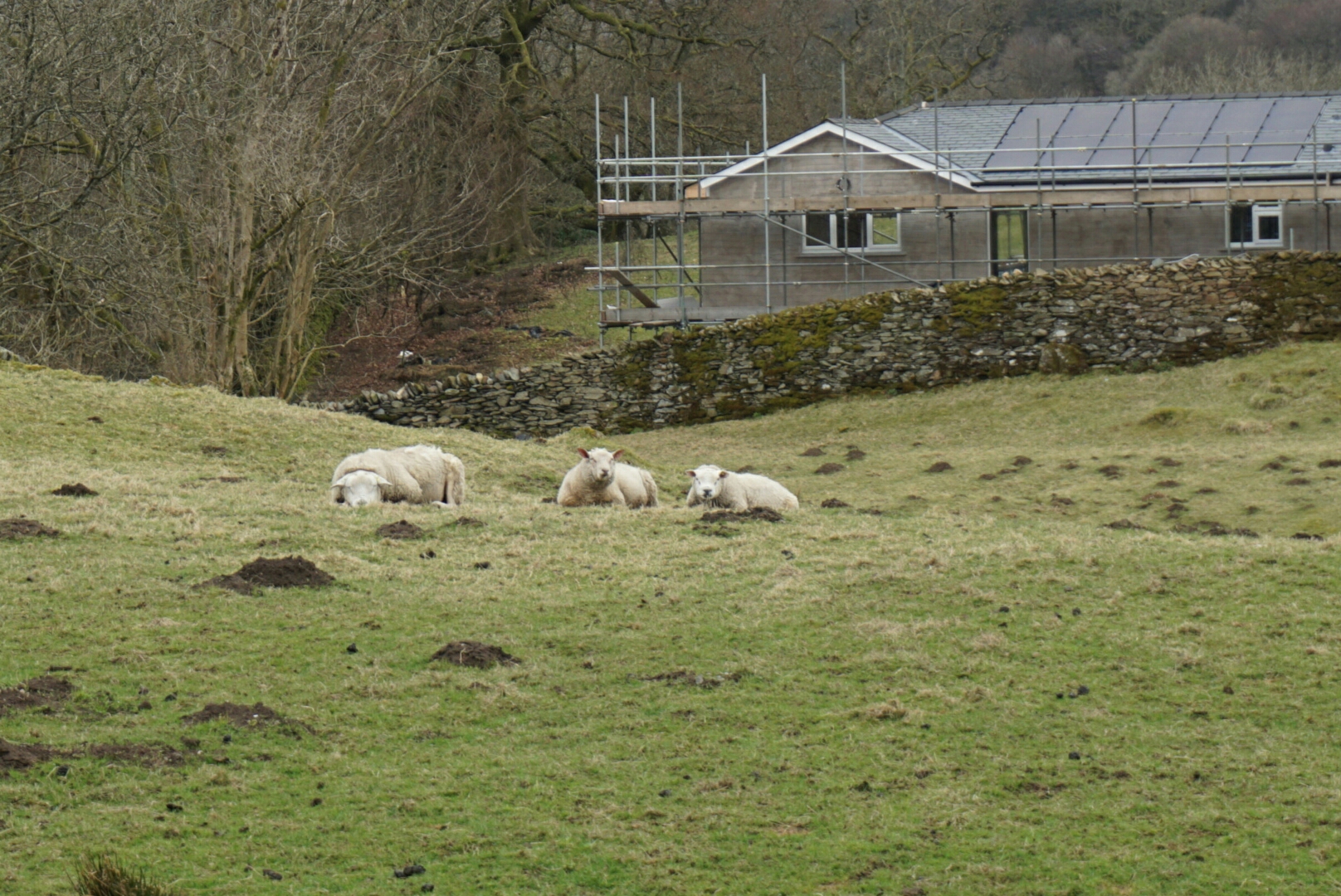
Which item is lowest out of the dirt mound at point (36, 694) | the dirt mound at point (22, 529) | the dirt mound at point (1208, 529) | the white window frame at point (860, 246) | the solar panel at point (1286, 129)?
the dirt mound at point (1208, 529)

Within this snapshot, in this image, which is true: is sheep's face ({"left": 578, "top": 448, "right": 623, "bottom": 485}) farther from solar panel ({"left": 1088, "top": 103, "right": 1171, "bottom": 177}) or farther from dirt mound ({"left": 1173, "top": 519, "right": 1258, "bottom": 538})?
solar panel ({"left": 1088, "top": 103, "right": 1171, "bottom": 177})

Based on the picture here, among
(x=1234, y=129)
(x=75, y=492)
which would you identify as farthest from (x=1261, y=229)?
(x=75, y=492)

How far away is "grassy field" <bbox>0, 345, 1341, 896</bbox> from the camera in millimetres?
7016

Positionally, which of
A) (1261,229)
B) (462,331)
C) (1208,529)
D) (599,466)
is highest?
(1261,229)

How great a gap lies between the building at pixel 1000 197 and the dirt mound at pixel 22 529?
21036 millimetres

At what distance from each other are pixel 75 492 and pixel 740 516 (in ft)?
22.9

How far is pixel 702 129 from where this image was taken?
43594mm

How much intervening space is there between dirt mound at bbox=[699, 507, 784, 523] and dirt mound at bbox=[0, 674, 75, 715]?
715 cm

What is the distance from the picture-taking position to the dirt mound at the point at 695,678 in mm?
9680

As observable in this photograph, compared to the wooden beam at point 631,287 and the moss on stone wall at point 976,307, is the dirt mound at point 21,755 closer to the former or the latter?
the moss on stone wall at point 976,307

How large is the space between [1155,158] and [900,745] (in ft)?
98.9

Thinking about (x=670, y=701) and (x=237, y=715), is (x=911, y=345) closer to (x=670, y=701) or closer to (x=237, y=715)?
(x=670, y=701)

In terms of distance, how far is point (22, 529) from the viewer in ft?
43.2

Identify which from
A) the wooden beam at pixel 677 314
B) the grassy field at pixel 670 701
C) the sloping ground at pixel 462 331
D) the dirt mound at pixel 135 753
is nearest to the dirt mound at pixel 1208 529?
the grassy field at pixel 670 701
